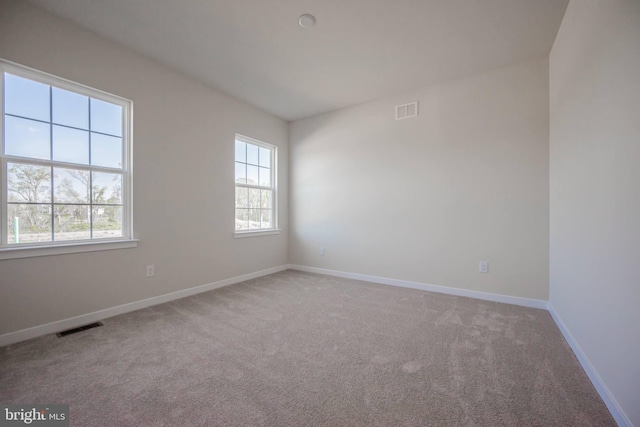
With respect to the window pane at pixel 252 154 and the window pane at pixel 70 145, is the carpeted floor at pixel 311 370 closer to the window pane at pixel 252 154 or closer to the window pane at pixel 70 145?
the window pane at pixel 70 145

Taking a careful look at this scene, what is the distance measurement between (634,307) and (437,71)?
287 cm

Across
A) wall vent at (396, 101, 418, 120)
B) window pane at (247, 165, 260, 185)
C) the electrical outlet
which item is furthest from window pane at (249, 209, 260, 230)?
the electrical outlet

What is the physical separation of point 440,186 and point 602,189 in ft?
6.19

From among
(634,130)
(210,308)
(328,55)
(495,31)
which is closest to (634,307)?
(634,130)

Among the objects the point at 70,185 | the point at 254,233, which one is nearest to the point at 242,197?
the point at 254,233

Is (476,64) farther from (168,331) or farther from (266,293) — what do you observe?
(168,331)

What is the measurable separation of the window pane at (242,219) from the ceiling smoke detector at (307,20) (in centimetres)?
261

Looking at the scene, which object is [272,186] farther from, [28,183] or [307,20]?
[28,183]

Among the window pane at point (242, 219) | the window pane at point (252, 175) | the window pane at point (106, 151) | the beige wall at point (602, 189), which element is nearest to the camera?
the beige wall at point (602, 189)

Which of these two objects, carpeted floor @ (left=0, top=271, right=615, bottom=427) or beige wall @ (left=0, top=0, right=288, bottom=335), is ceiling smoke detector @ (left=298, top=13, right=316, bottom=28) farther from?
carpeted floor @ (left=0, top=271, right=615, bottom=427)

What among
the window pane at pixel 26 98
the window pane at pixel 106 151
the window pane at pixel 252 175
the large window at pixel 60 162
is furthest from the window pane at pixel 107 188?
the window pane at pixel 252 175

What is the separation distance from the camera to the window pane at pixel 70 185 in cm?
236

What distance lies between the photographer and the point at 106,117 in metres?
2.67

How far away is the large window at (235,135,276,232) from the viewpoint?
4059 mm
